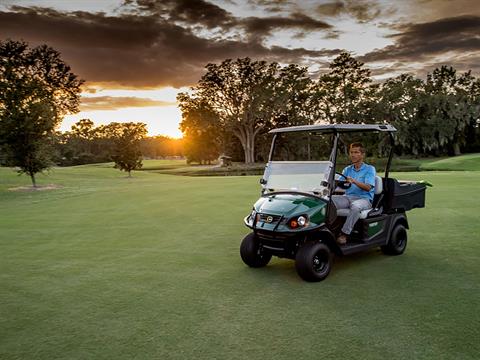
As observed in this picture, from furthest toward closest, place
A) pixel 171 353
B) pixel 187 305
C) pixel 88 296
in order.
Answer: pixel 88 296, pixel 187 305, pixel 171 353

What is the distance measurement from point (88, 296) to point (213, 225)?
17.2 ft

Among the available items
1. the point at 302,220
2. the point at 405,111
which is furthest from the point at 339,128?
the point at 405,111

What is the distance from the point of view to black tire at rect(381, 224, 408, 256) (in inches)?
279

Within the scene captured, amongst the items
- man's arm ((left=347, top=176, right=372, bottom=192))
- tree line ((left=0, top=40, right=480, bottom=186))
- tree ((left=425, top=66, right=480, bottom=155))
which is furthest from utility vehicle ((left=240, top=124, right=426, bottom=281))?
tree ((left=425, top=66, right=480, bottom=155))

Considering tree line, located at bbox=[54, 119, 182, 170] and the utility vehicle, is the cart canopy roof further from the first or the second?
tree line, located at bbox=[54, 119, 182, 170]

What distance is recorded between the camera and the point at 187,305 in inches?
198

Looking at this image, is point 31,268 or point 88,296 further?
point 31,268

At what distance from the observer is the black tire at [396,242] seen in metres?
7.08

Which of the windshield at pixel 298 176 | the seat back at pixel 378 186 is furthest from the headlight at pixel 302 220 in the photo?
the seat back at pixel 378 186

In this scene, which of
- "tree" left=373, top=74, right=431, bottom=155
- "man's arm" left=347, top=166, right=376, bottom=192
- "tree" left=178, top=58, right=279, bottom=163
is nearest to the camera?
"man's arm" left=347, top=166, right=376, bottom=192

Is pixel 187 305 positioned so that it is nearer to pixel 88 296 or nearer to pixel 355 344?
pixel 88 296

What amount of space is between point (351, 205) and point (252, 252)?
1667 mm

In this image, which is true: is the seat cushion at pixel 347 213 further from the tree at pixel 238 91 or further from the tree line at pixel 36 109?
the tree at pixel 238 91

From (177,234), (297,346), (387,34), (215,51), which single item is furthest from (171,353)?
(215,51)
